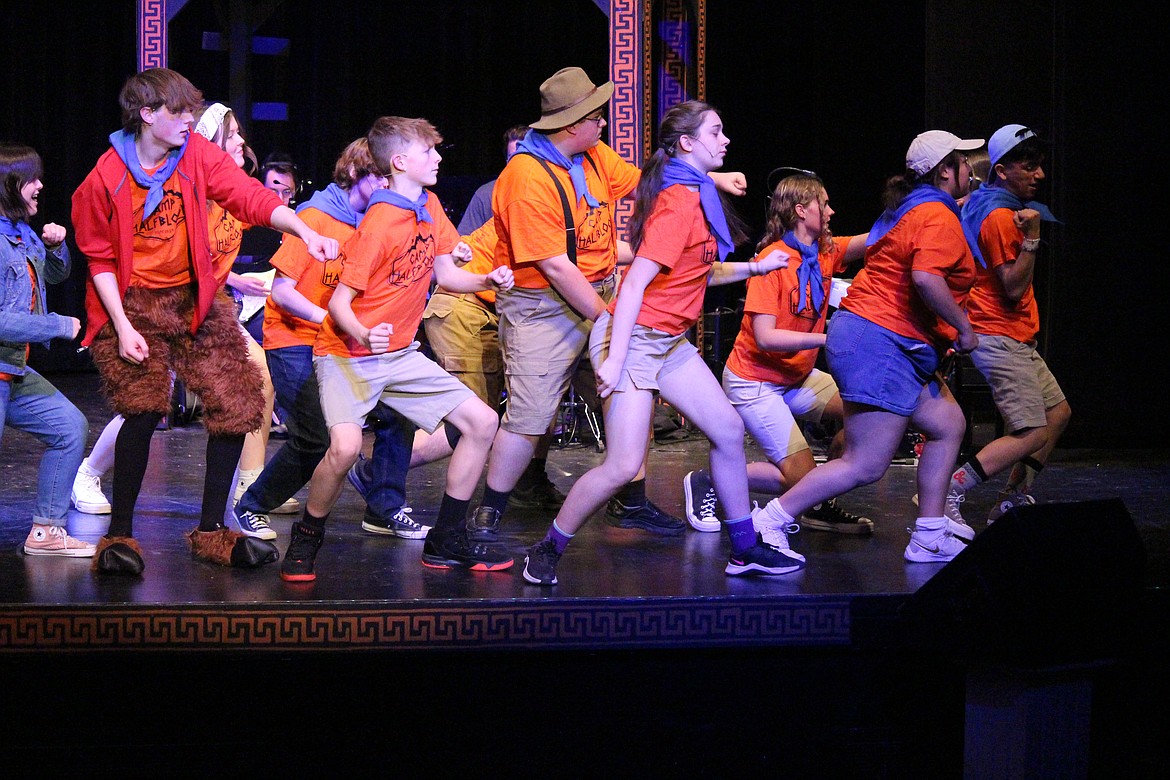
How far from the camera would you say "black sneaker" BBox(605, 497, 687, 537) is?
4469 mm

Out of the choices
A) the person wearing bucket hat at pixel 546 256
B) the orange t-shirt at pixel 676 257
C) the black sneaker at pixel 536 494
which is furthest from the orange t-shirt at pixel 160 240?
the black sneaker at pixel 536 494

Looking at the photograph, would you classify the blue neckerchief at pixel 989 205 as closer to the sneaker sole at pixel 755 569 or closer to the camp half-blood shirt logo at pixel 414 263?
the sneaker sole at pixel 755 569

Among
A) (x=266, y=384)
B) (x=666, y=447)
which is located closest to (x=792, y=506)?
(x=266, y=384)

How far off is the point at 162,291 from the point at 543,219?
1.21 m

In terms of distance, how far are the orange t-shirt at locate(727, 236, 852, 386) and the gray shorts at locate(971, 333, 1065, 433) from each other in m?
0.67

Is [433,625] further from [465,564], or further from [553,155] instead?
[553,155]

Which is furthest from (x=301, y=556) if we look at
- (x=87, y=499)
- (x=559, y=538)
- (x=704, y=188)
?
(x=704, y=188)

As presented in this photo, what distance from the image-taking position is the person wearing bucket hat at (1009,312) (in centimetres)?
443

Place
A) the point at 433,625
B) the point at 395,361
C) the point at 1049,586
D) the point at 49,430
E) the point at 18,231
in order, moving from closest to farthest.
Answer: the point at 1049,586 → the point at 433,625 → the point at 395,361 → the point at 18,231 → the point at 49,430

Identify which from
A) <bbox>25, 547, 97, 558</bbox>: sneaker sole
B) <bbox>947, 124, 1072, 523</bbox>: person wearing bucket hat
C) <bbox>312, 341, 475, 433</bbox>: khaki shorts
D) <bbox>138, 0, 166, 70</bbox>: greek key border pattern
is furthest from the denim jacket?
<bbox>138, 0, 166, 70</bbox>: greek key border pattern

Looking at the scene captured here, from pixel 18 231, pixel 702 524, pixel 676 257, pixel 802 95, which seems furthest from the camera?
pixel 802 95

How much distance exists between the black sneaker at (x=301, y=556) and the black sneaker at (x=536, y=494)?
144 cm

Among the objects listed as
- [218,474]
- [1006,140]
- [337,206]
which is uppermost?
[1006,140]

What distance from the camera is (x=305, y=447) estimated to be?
4145 mm
